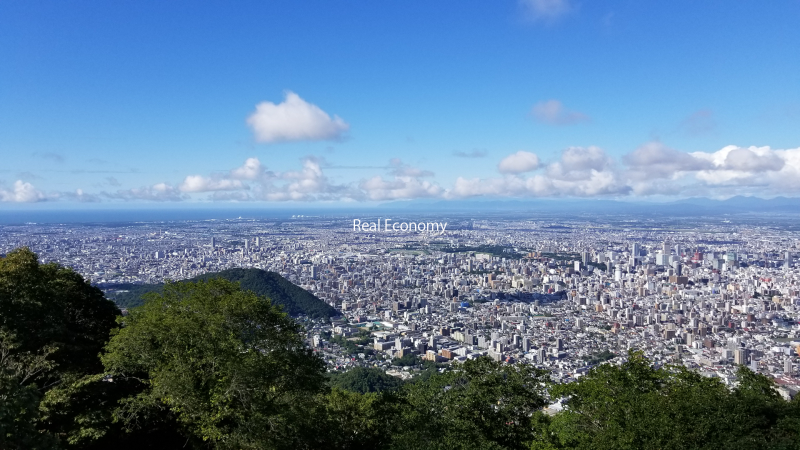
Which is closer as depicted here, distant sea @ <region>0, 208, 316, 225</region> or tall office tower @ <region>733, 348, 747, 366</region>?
tall office tower @ <region>733, 348, 747, 366</region>

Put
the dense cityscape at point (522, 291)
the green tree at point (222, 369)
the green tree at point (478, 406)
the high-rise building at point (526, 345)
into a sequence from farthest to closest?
the high-rise building at point (526, 345)
the dense cityscape at point (522, 291)
the green tree at point (478, 406)
the green tree at point (222, 369)

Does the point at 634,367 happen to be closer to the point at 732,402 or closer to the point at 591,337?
the point at 732,402

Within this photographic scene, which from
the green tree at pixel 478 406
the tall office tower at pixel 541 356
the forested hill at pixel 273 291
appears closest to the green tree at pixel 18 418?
the green tree at pixel 478 406

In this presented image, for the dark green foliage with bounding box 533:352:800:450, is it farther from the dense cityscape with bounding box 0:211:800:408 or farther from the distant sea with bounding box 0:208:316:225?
the distant sea with bounding box 0:208:316:225

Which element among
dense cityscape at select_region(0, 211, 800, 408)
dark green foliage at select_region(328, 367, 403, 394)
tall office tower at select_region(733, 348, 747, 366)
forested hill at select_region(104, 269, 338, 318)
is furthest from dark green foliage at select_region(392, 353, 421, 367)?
tall office tower at select_region(733, 348, 747, 366)

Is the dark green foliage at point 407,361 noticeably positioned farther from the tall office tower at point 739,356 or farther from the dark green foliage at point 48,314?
the dark green foliage at point 48,314

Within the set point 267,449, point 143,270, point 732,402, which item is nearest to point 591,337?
point 732,402
